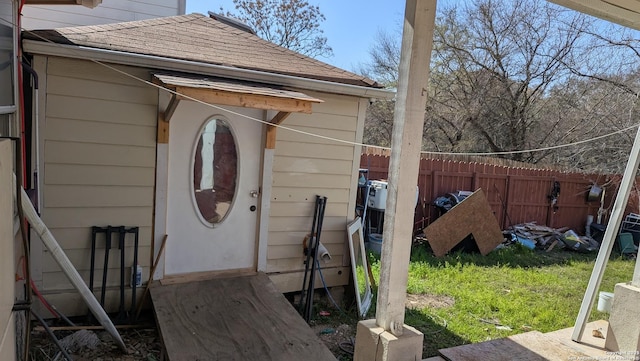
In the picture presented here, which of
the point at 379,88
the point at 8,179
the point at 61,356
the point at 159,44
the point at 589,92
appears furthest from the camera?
the point at 589,92

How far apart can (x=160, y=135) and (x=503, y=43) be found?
13.0 m

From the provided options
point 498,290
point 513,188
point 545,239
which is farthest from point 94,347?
point 513,188

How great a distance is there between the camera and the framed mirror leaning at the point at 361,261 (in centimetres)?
477

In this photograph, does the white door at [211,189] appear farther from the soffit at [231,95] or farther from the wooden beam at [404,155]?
the wooden beam at [404,155]

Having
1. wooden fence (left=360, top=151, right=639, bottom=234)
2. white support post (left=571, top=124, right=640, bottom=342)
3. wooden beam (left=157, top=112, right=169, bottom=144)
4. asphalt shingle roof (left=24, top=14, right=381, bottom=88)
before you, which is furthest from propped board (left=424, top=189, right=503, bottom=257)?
wooden beam (left=157, top=112, right=169, bottom=144)

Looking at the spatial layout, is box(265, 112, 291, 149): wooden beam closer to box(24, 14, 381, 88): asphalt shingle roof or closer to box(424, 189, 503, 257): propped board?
box(24, 14, 381, 88): asphalt shingle roof

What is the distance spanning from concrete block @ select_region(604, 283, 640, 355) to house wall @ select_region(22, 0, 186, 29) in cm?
699

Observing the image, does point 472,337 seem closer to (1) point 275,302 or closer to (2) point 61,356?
(1) point 275,302

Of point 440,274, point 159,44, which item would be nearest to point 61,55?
point 159,44

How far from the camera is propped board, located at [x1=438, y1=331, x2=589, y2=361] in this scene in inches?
101

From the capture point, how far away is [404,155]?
6.47ft

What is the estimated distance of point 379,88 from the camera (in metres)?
4.70

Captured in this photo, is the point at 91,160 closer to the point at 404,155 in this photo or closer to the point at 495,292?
the point at 404,155

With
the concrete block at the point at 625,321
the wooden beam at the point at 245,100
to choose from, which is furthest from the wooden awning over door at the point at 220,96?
the concrete block at the point at 625,321
